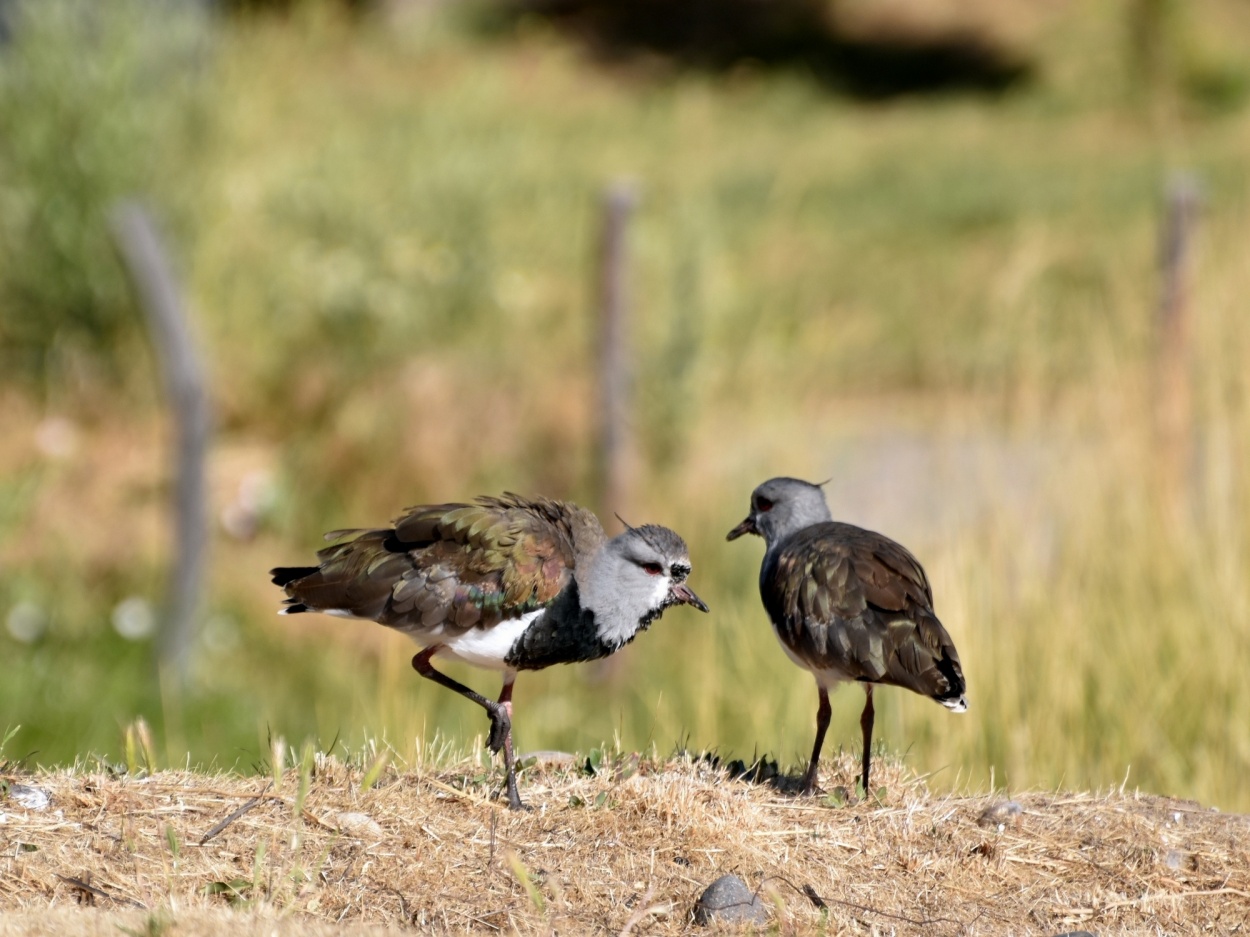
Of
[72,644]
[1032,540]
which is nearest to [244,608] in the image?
[72,644]

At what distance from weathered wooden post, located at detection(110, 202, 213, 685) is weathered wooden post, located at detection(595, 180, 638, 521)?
2.72 m

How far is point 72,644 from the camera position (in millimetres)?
11609

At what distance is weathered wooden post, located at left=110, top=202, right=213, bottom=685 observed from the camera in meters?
10.4

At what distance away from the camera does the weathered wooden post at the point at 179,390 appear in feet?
34.2

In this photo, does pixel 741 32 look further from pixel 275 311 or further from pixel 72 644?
pixel 72 644

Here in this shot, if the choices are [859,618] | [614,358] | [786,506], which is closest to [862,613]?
[859,618]

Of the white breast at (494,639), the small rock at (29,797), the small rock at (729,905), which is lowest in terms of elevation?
the small rock at (729,905)

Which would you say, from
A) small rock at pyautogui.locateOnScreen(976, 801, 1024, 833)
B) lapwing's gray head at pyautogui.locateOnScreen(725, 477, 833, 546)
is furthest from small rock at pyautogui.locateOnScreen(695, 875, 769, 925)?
lapwing's gray head at pyautogui.locateOnScreen(725, 477, 833, 546)

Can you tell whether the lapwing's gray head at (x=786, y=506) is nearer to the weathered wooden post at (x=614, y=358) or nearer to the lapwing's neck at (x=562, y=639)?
the lapwing's neck at (x=562, y=639)

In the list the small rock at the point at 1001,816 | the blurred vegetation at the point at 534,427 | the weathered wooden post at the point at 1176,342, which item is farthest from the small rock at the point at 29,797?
the weathered wooden post at the point at 1176,342

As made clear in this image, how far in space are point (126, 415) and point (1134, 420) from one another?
828 cm

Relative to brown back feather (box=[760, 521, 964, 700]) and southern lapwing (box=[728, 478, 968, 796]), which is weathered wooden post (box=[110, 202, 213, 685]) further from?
brown back feather (box=[760, 521, 964, 700])

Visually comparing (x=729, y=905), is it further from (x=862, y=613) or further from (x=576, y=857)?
(x=862, y=613)

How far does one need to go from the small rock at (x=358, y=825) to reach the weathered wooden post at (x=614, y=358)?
700 centimetres
